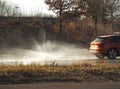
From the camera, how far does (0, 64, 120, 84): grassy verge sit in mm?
14570

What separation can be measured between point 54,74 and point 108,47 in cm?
1169

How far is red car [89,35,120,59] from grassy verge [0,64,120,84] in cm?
968

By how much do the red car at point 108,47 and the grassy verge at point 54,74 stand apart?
9679mm

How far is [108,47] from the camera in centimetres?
2648

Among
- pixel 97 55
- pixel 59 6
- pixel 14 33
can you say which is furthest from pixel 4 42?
pixel 97 55

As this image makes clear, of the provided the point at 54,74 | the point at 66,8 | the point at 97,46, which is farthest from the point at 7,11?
the point at 54,74

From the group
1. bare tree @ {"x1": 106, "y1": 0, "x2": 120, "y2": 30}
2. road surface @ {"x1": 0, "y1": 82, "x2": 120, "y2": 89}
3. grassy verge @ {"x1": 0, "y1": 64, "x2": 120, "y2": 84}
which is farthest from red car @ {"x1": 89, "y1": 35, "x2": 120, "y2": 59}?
bare tree @ {"x1": 106, "y1": 0, "x2": 120, "y2": 30}

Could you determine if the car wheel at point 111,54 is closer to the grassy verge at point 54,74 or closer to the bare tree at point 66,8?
the grassy verge at point 54,74

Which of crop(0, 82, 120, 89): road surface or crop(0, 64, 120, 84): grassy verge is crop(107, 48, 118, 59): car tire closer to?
crop(0, 64, 120, 84): grassy verge

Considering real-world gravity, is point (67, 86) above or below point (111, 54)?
below

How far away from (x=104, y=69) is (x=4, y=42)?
22.1 metres

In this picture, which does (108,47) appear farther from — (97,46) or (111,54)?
(97,46)

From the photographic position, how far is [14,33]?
132 ft

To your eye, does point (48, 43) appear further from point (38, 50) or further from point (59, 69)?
point (59, 69)
